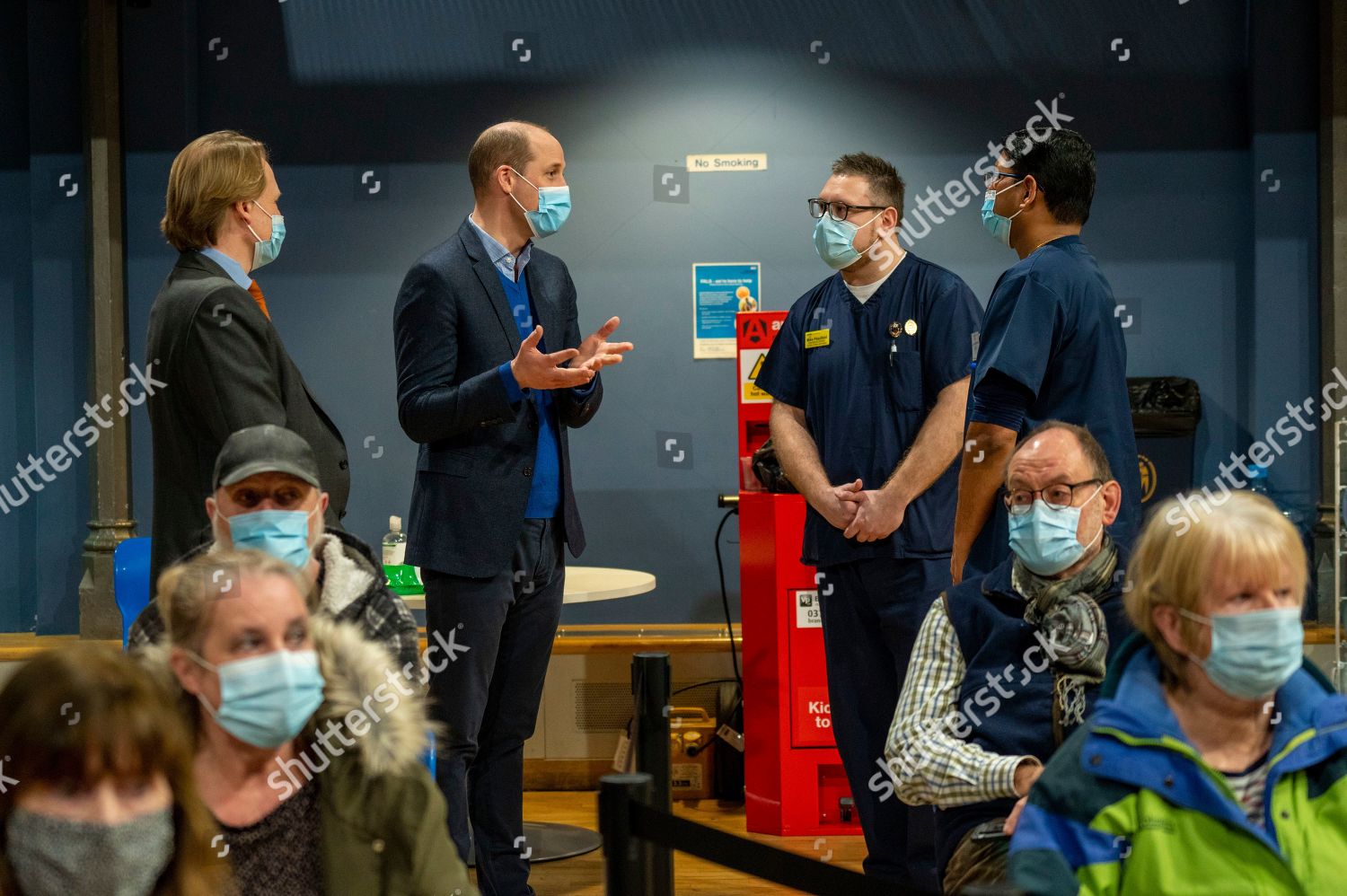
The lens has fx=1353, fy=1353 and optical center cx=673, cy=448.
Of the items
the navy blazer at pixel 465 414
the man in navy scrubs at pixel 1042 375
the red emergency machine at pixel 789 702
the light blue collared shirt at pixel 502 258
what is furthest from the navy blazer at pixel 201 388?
the red emergency machine at pixel 789 702

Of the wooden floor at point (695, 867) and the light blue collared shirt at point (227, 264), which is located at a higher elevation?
the light blue collared shirt at point (227, 264)

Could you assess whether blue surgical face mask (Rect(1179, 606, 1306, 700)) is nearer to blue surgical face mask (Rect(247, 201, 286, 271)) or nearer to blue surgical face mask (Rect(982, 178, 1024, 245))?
blue surgical face mask (Rect(982, 178, 1024, 245))

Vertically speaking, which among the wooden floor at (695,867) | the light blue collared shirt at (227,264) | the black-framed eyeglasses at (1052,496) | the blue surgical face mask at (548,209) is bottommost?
the wooden floor at (695,867)

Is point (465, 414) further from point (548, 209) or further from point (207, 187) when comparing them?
point (207, 187)

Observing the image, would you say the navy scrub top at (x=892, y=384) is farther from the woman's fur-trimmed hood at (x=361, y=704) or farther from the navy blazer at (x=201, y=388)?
the woman's fur-trimmed hood at (x=361, y=704)

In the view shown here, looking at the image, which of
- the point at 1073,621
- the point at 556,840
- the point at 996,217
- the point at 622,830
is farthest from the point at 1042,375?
the point at 556,840

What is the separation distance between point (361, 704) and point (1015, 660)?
44.2 inches

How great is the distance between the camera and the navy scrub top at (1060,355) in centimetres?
295

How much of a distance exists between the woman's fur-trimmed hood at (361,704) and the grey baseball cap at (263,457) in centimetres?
47

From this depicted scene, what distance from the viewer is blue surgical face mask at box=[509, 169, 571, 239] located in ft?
11.3

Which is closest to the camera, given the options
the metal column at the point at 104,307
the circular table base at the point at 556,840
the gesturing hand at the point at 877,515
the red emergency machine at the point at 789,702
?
the gesturing hand at the point at 877,515

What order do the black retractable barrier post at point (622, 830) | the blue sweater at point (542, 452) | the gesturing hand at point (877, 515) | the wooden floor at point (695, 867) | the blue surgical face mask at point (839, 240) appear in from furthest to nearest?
the wooden floor at point (695, 867)
the blue surgical face mask at point (839, 240)
the gesturing hand at point (877, 515)
the blue sweater at point (542, 452)
the black retractable barrier post at point (622, 830)

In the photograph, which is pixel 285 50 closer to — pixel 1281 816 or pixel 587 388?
pixel 587 388

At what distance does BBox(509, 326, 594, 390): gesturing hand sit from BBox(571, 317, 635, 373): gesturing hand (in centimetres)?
3
